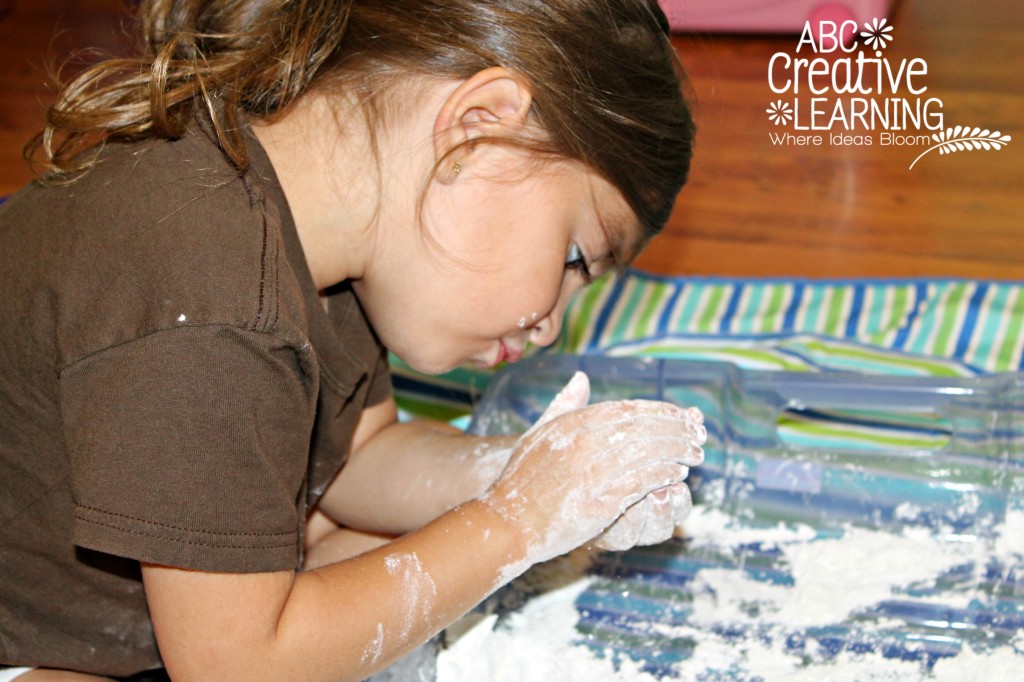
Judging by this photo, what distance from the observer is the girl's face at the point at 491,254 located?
697mm

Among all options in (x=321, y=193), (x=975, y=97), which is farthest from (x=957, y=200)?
(x=321, y=193)

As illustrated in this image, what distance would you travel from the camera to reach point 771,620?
2.93 ft

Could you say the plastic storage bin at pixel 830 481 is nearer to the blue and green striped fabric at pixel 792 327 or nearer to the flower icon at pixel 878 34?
the blue and green striped fabric at pixel 792 327

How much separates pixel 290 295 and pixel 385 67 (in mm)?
158

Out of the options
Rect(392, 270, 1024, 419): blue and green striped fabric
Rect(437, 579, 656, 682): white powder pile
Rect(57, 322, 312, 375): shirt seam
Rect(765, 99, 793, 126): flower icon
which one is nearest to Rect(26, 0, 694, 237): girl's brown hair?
Rect(57, 322, 312, 375): shirt seam

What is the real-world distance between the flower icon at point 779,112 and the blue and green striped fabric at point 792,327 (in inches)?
18.9

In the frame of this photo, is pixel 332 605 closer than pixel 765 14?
Yes

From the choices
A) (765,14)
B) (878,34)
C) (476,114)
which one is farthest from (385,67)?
(765,14)

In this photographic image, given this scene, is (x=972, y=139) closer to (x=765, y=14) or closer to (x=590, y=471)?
(x=765, y=14)

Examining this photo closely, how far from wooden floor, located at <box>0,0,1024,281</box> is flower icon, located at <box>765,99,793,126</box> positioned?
0.02 m

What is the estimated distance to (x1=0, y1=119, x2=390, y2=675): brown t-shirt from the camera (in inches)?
22.9

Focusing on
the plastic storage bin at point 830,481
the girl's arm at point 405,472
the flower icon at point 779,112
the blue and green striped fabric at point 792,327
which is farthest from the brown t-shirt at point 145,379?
the flower icon at point 779,112

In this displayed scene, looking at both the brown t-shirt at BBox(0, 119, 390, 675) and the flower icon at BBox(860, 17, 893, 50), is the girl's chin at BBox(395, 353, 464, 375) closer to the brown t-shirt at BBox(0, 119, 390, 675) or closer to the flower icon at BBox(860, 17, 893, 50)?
the brown t-shirt at BBox(0, 119, 390, 675)

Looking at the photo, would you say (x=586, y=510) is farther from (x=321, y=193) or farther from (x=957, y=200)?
(x=957, y=200)
